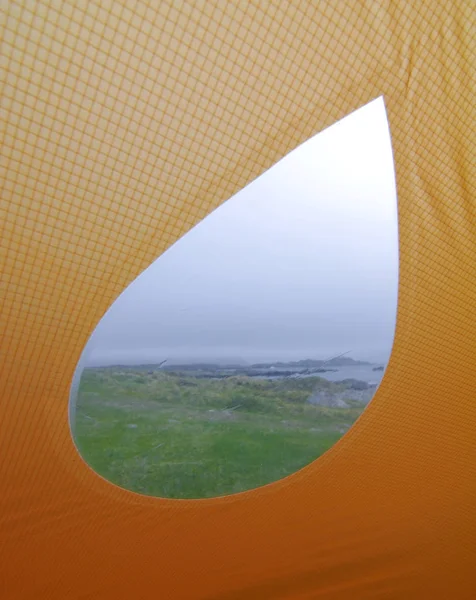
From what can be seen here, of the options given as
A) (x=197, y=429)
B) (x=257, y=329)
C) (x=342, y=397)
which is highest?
(x=257, y=329)

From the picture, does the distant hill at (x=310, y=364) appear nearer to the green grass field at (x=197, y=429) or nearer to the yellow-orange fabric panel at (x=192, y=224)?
the green grass field at (x=197, y=429)

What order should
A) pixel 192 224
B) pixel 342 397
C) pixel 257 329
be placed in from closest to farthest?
pixel 192 224 < pixel 257 329 < pixel 342 397

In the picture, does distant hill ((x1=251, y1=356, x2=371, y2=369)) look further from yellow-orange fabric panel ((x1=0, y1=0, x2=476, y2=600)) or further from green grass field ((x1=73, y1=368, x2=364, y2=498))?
yellow-orange fabric panel ((x1=0, y1=0, x2=476, y2=600))

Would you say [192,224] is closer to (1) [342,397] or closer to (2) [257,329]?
(2) [257,329]

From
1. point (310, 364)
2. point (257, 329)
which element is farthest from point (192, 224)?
point (310, 364)

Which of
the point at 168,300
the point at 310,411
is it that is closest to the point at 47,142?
the point at 168,300

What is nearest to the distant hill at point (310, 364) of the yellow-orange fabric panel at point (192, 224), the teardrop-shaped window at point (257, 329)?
the teardrop-shaped window at point (257, 329)
